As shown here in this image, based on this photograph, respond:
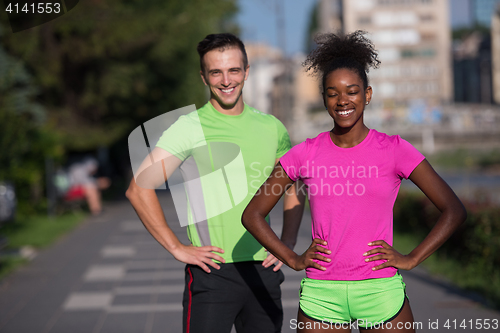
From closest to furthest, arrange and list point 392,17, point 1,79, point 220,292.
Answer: point 220,292 < point 1,79 < point 392,17

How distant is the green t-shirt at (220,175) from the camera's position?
2879 millimetres

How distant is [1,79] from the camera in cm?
1034

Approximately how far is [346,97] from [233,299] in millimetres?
1117

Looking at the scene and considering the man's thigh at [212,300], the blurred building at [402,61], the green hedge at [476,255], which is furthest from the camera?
the blurred building at [402,61]

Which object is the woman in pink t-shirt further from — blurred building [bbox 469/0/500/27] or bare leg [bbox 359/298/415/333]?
blurred building [bbox 469/0/500/27]

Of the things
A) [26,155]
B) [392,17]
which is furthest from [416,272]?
[392,17]

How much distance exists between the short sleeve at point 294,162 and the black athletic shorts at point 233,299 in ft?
2.12

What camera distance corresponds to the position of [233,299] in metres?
2.84

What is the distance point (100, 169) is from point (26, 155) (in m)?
8.10

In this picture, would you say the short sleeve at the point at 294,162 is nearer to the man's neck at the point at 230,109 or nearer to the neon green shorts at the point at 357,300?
the neon green shorts at the point at 357,300

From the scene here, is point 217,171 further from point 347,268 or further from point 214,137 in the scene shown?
point 347,268

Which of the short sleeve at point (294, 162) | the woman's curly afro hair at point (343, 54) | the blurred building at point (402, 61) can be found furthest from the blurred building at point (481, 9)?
the short sleeve at point (294, 162)

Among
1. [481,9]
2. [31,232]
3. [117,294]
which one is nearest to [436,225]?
[117,294]

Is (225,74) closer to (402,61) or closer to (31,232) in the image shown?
(31,232)
